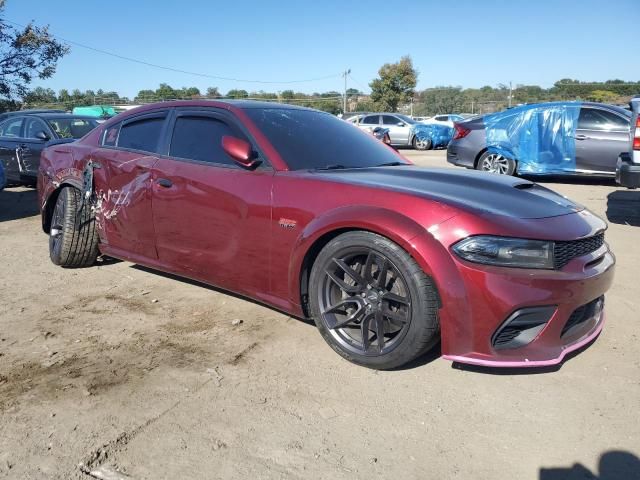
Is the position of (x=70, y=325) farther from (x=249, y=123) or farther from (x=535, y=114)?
(x=535, y=114)

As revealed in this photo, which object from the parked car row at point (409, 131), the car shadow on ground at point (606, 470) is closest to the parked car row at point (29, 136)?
the car shadow on ground at point (606, 470)

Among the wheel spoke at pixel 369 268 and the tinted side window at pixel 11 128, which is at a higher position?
the tinted side window at pixel 11 128

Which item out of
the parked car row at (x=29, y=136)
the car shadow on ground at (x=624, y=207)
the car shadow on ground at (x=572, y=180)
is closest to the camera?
the car shadow on ground at (x=624, y=207)

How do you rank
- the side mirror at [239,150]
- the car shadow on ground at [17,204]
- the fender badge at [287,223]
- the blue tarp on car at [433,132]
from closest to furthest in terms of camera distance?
the fender badge at [287,223], the side mirror at [239,150], the car shadow on ground at [17,204], the blue tarp on car at [433,132]

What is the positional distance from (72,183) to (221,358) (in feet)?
8.13

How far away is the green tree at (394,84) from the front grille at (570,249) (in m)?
43.2

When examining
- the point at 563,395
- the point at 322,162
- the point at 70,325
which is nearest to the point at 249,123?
the point at 322,162

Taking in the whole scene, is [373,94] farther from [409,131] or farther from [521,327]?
[521,327]

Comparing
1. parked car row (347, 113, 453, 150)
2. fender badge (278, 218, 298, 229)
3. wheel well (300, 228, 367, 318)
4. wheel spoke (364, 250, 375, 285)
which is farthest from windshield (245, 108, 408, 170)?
parked car row (347, 113, 453, 150)

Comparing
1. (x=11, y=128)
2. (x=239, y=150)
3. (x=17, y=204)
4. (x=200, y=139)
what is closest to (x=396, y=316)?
(x=239, y=150)

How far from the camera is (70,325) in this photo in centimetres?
358

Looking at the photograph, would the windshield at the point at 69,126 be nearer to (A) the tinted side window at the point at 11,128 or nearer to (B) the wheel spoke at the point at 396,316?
(A) the tinted side window at the point at 11,128

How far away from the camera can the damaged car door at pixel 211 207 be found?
3.29 metres

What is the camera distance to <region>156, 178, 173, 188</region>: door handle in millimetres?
3719
